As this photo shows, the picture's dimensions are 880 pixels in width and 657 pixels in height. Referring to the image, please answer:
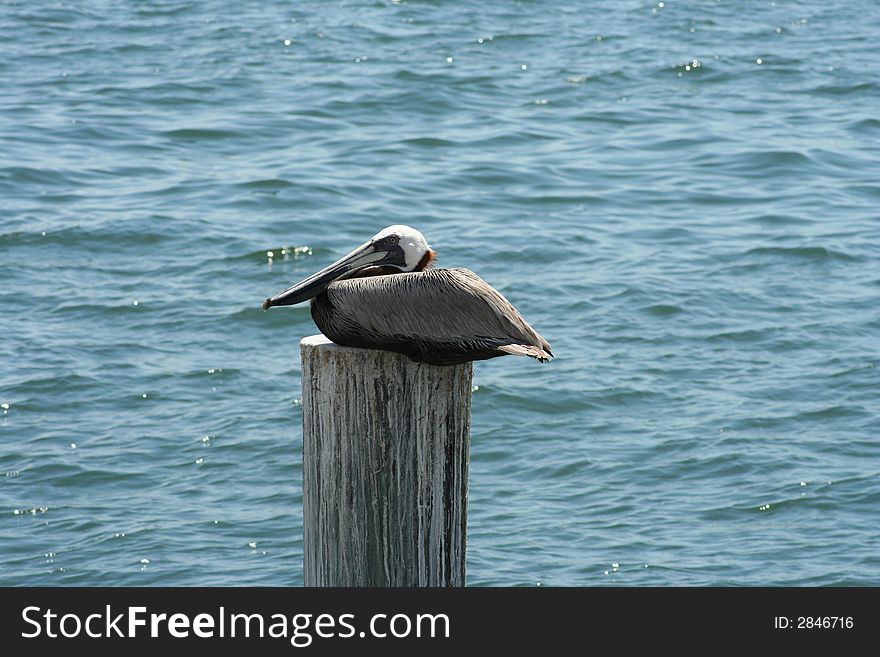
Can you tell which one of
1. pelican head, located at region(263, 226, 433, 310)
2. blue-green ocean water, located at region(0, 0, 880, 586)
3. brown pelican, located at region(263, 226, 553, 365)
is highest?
pelican head, located at region(263, 226, 433, 310)

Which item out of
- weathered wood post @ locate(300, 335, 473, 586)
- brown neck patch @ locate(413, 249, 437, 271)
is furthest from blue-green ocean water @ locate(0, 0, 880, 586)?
weathered wood post @ locate(300, 335, 473, 586)

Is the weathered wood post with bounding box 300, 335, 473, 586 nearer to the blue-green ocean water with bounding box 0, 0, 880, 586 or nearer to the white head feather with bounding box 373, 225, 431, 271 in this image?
the white head feather with bounding box 373, 225, 431, 271

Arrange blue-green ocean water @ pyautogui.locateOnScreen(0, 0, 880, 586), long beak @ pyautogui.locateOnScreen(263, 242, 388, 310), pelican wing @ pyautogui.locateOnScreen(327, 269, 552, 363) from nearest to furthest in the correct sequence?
pelican wing @ pyautogui.locateOnScreen(327, 269, 552, 363) → long beak @ pyautogui.locateOnScreen(263, 242, 388, 310) → blue-green ocean water @ pyautogui.locateOnScreen(0, 0, 880, 586)

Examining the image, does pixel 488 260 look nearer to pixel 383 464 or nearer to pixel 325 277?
pixel 325 277

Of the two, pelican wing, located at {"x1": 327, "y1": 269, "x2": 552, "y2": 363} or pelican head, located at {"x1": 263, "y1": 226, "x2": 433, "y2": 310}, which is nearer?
pelican wing, located at {"x1": 327, "y1": 269, "x2": 552, "y2": 363}

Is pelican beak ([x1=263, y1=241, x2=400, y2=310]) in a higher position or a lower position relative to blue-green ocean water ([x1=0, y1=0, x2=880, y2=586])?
higher

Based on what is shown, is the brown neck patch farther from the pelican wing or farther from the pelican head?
the pelican wing

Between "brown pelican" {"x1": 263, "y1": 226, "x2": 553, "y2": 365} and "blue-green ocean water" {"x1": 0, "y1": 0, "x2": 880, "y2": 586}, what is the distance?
9.16 ft

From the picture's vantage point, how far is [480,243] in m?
10.4

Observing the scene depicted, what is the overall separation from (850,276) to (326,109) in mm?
5600

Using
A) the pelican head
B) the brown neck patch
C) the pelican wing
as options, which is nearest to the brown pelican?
the pelican wing

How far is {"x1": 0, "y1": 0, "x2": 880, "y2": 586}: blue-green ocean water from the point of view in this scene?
675 centimetres

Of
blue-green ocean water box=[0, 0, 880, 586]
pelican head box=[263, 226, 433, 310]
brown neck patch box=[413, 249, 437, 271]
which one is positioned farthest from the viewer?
blue-green ocean water box=[0, 0, 880, 586]
